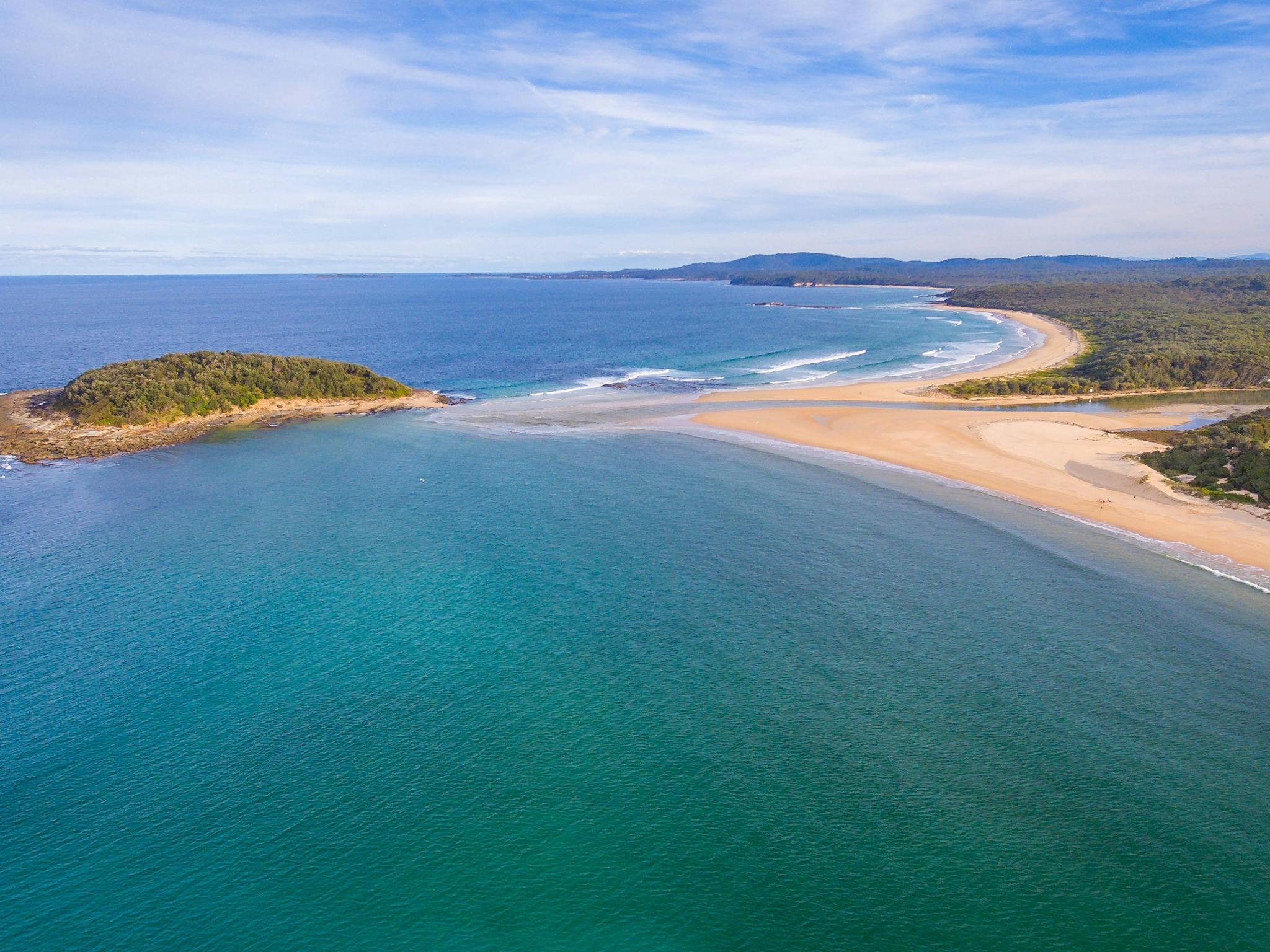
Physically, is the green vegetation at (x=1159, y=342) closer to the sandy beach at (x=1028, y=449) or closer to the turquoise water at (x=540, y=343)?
the sandy beach at (x=1028, y=449)

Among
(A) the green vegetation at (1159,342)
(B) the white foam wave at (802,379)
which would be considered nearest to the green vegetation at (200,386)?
(B) the white foam wave at (802,379)

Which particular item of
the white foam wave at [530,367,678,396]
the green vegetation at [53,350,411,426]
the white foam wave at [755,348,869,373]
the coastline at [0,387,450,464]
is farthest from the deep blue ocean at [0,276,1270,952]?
the white foam wave at [755,348,869,373]

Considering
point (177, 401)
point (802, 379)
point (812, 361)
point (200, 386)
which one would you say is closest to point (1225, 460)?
point (802, 379)

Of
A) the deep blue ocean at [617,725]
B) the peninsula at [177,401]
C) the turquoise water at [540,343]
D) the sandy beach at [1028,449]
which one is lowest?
the deep blue ocean at [617,725]

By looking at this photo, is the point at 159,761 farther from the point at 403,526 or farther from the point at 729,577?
the point at 729,577

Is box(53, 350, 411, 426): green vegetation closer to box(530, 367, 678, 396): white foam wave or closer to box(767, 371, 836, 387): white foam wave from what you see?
box(530, 367, 678, 396): white foam wave
